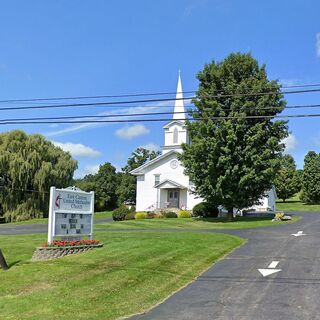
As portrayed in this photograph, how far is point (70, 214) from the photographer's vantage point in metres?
17.8

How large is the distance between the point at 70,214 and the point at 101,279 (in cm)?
606

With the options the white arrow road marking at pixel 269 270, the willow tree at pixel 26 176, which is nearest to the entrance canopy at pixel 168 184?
the willow tree at pixel 26 176

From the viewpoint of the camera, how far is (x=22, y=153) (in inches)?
2132

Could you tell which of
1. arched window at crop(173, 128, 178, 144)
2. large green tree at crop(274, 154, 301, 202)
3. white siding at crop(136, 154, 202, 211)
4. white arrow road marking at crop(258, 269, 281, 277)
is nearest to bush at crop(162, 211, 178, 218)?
white siding at crop(136, 154, 202, 211)

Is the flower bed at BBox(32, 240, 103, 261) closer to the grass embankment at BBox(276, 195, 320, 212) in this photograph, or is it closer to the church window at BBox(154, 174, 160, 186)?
the church window at BBox(154, 174, 160, 186)

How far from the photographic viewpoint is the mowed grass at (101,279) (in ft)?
31.6

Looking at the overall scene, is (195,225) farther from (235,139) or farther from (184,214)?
(184,214)

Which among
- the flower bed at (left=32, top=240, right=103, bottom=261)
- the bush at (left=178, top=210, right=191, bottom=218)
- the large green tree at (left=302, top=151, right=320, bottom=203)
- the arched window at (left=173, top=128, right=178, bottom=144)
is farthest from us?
the large green tree at (left=302, top=151, right=320, bottom=203)

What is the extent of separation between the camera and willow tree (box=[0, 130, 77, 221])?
171 ft

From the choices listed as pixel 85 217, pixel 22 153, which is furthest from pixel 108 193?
pixel 85 217

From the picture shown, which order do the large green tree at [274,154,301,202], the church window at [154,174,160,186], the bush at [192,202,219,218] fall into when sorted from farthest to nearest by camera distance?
the large green tree at [274,154,301,202] < the church window at [154,174,160,186] < the bush at [192,202,219,218]

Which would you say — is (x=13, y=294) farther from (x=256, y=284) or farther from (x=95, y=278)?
(x=256, y=284)

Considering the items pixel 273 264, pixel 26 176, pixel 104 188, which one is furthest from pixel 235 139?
pixel 104 188

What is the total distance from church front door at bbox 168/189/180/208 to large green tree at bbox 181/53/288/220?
14.7 meters
